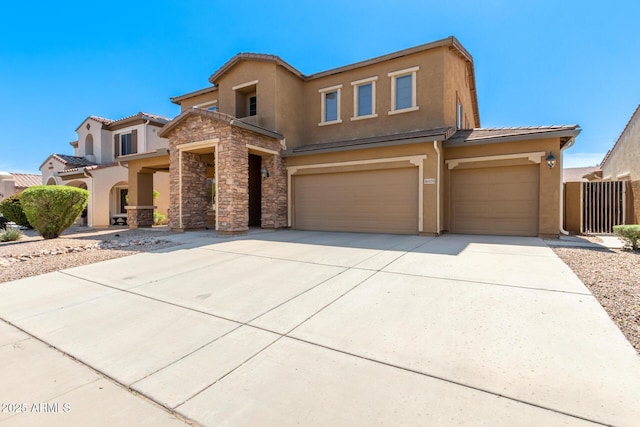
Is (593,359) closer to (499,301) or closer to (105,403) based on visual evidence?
(499,301)

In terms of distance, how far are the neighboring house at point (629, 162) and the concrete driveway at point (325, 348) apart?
851 centimetres

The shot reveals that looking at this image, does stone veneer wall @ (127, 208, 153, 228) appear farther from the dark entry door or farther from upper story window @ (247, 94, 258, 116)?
upper story window @ (247, 94, 258, 116)

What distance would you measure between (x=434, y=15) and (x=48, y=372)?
14109 millimetres

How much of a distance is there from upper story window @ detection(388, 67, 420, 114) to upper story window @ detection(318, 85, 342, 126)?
2518 mm

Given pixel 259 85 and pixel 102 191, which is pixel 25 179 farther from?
pixel 259 85

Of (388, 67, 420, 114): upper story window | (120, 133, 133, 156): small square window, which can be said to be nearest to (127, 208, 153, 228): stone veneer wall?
(120, 133, 133, 156): small square window

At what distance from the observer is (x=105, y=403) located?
7.10 ft

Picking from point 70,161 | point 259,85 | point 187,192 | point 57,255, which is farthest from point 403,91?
point 70,161

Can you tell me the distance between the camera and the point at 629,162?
14336 millimetres

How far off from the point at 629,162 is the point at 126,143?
96.9 ft

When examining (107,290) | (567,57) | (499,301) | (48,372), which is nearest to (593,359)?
(499,301)

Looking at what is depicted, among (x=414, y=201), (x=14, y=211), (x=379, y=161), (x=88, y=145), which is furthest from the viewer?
(x=88, y=145)

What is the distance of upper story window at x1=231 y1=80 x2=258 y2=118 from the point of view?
13.9 m

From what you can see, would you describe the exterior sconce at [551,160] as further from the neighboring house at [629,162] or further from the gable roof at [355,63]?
the gable roof at [355,63]
